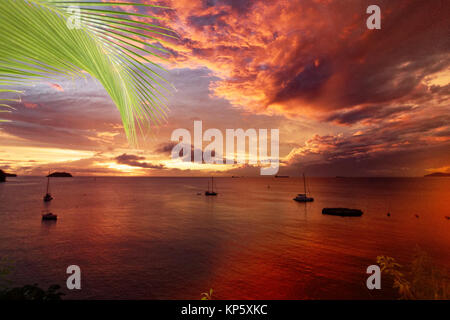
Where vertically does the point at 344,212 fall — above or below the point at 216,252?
above

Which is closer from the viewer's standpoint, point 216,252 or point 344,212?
point 216,252

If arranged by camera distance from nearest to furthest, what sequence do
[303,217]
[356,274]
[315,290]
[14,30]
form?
[14,30] → [315,290] → [356,274] → [303,217]

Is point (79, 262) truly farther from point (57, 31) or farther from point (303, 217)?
point (303, 217)

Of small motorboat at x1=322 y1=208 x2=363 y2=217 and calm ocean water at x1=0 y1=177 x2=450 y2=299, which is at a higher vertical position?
small motorboat at x1=322 y1=208 x2=363 y2=217

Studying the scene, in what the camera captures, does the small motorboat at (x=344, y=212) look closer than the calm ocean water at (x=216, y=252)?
No

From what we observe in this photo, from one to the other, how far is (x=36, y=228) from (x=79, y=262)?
16.6 m

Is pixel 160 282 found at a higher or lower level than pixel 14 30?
lower

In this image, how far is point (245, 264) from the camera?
19.9m

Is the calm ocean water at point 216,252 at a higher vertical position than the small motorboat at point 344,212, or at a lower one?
lower

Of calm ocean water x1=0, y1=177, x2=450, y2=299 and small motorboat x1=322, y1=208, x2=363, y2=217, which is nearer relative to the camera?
calm ocean water x1=0, y1=177, x2=450, y2=299
